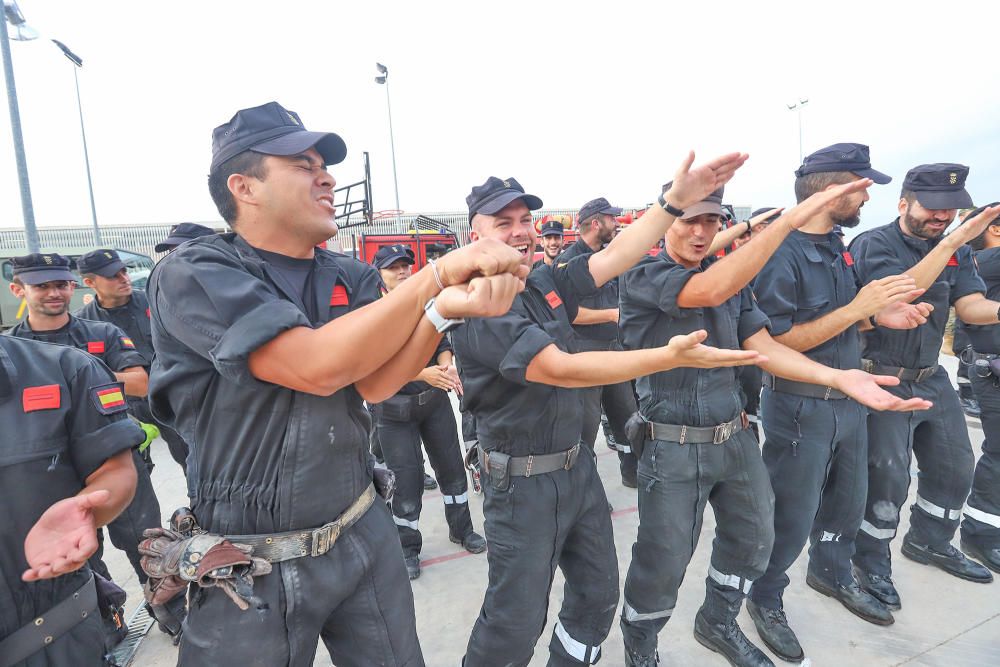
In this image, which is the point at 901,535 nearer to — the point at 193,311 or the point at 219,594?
the point at 219,594

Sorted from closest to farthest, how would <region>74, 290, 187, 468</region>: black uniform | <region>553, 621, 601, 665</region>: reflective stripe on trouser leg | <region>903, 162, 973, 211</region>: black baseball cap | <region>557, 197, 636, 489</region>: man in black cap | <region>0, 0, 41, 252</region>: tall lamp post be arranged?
<region>553, 621, 601, 665</region>: reflective stripe on trouser leg, <region>903, 162, 973, 211</region>: black baseball cap, <region>74, 290, 187, 468</region>: black uniform, <region>557, 197, 636, 489</region>: man in black cap, <region>0, 0, 41, 252</region>: tall lamp post

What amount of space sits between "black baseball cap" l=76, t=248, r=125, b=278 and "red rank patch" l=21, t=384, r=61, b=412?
321 centimetres

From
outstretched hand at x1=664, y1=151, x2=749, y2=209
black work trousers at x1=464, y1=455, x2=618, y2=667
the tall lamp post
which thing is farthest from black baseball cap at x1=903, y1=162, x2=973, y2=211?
the tall lamp post

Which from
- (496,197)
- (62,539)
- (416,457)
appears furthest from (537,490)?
(416,457)

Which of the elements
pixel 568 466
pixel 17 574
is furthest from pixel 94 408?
pixel 568 466

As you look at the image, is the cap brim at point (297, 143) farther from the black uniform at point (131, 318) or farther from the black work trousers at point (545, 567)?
the black uniform at point (131, 318)

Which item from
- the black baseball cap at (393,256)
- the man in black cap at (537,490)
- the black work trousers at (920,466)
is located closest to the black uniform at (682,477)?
the man in black cap at (537,490)

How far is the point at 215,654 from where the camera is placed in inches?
53.5

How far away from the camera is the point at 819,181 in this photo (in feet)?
8.94

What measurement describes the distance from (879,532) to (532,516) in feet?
7.75

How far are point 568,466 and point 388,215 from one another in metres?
20.1

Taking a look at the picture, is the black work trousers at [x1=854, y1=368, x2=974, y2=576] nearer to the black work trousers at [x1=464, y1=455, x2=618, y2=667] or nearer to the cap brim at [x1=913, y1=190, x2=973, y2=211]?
the cap brim at [x1=913, y1=190, x2=973, y2=211]

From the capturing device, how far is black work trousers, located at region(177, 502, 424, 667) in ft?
4.49

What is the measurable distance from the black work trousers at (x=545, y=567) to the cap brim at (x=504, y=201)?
1188 mm
